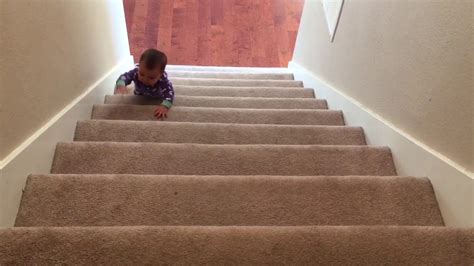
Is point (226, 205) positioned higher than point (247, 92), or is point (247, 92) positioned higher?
point (226, 205)

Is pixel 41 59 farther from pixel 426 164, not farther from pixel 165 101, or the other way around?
pixel 426 164

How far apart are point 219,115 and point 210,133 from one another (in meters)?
0.31

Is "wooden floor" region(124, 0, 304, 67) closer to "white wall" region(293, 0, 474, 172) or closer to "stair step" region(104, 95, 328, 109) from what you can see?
"stair step" region(104, 95, 328, 109)

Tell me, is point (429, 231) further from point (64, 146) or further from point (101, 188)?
point (64, 146)

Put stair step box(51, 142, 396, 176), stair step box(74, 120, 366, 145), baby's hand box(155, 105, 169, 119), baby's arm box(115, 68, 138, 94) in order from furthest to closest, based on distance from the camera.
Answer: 1. baby's arm box(115, 68, 138, 94)
2. baby's hand box(155, 105, 169, 119)
3. stair step box(74, 120, 366, 145)
4. stair step box(51, 142, 396, 176)

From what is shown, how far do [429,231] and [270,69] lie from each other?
130 inches

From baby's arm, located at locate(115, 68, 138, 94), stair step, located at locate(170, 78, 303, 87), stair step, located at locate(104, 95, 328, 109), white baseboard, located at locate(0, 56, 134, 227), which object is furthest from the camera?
stair step, located at locate(170, 78, 303, 87)

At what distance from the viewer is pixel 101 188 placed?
3.66ft

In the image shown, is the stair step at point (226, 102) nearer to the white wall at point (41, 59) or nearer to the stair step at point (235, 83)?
the white wall at point (41, 59)

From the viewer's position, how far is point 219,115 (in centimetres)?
193

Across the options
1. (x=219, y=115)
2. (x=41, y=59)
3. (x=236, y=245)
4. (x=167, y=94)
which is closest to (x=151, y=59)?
(x=167, y=94)

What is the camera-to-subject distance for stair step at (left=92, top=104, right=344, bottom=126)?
189 centimetres

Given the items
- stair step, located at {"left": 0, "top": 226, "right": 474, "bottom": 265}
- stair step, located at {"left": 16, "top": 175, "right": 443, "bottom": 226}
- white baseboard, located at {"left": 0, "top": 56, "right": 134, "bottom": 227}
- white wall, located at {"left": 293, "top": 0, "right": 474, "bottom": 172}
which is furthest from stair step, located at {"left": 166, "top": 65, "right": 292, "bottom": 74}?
stair step, located at {"left": 0, "top": 226, "right": 474, "bottom": 265}

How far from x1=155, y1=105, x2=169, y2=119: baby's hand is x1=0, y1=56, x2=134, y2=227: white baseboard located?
1.05 feet
